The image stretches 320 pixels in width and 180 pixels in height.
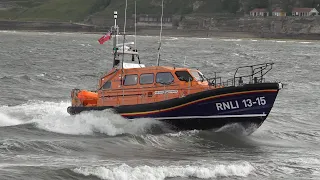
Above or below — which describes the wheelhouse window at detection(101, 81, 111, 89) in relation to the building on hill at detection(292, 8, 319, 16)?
below

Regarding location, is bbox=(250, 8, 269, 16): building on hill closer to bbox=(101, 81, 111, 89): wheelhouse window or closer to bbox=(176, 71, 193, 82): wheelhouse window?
bbox=(101, 81, 111, 89): wheelhouse window

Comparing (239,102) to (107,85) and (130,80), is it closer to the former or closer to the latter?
(130,80)

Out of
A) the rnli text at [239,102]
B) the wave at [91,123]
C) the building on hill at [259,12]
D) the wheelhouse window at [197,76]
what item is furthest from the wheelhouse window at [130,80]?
the building on hill at [259,12]

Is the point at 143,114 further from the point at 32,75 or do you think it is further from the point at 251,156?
the point at 32,75

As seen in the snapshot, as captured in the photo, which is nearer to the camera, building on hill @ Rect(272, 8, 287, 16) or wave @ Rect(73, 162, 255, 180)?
wave @ Rect(73, 162, 255, 180)

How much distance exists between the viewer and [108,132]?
24125mm

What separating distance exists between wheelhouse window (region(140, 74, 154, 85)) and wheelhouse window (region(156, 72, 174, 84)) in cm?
23

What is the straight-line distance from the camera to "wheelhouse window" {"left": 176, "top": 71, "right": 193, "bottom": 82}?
2359 centimetres

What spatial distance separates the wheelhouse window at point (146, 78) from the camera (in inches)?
939

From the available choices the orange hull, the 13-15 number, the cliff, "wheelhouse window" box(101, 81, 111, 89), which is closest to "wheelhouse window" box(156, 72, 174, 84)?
"wheelhouse window" box(101, 81, 111, 89)

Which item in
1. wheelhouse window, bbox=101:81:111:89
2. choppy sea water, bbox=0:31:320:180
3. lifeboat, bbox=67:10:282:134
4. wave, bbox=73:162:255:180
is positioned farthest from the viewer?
wheelhouse window, bbox=101:81:111:89

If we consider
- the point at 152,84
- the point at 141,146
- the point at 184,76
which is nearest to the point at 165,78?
the point at 152,84

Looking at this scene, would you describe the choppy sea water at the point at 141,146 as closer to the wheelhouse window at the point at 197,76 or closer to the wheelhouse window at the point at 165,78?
the wheelhouse window at the point at 165,78

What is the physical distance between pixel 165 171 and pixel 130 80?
22.2ft
